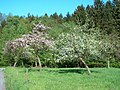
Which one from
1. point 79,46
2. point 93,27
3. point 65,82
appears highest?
point 93,27

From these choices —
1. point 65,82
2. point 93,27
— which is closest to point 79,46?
point 65,82

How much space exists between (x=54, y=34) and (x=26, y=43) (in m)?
25.8

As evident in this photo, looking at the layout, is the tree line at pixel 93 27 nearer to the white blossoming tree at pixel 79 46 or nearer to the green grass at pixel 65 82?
the white blossoming tree at pixel 79 46

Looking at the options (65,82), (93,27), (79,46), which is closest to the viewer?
(65,82)

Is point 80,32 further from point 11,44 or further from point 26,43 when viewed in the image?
point 11,44

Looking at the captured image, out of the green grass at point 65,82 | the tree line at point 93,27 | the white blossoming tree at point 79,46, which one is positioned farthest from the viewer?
the tree line at point 93,27

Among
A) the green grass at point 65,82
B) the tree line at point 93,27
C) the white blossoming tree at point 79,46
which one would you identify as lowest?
the green grass at point 65,82

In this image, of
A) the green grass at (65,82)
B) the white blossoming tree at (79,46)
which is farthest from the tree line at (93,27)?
the green grass at (65,82)

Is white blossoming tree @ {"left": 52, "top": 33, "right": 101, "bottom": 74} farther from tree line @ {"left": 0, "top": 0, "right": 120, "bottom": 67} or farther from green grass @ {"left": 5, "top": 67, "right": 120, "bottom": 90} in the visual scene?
tree line @ {"left": 0, "top": 0, "right": 120, "bottom": 67}

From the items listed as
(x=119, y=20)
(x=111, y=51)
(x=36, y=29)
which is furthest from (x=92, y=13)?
(x=36, y=29)

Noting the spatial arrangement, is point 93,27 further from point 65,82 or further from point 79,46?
point 65,82

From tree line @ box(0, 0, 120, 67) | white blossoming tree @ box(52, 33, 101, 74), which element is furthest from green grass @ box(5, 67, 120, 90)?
tree line @ box(0, 0, 120, 67)

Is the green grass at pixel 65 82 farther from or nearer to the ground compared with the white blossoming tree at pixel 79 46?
nearer to the ground

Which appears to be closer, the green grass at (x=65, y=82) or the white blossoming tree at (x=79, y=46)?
the green grass at (x=65, y=82)
